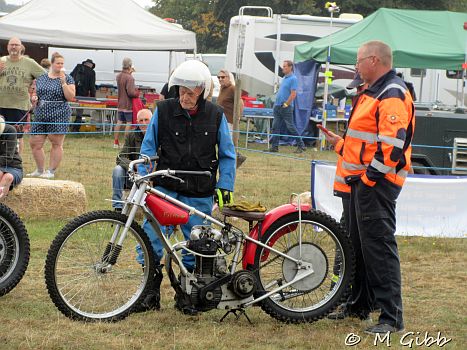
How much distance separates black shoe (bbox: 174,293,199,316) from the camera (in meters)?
6.05

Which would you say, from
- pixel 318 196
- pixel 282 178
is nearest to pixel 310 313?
pixel 318 196

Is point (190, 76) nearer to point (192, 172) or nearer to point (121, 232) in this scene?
point (192, 172)

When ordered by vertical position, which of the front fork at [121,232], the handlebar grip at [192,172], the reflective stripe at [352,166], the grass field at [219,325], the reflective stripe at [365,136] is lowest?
the grass field at [219,325]

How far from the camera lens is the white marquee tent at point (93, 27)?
19531mm

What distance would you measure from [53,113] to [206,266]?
26.2 ft

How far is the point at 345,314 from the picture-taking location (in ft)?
21.2

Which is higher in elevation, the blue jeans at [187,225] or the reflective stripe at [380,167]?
the reflective stripe at [380,167]

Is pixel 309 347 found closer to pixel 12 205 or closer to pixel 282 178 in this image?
pixel 12 205

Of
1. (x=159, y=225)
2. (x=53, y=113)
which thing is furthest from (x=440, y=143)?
(x=159, y=225)

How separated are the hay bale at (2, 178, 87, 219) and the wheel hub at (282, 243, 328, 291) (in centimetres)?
479

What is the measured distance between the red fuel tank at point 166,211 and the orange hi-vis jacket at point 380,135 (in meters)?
1.11

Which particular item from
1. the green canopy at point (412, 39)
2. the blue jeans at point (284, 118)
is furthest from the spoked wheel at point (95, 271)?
the blue jeans at point (284, 118)

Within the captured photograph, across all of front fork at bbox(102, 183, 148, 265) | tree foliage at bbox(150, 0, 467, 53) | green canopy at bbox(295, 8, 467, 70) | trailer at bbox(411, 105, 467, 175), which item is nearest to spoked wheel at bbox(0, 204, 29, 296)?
front fork at bbox(102, 183, 148, 265)

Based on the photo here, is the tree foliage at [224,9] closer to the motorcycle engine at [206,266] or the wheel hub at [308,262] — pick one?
the wheel hub at [308,262]
